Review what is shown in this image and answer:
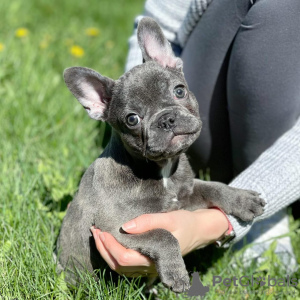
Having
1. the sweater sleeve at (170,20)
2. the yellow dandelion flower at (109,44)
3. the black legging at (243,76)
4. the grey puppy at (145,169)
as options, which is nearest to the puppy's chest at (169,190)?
the grey puppy at (145,169)

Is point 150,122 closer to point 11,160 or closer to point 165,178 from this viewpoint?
point 165,178

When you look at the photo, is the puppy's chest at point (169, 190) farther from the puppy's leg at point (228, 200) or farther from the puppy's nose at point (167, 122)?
the puppy's nose at point (167, 122)

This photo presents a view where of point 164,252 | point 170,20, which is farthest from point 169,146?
point 170,20

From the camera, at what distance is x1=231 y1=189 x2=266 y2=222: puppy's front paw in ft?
9.72

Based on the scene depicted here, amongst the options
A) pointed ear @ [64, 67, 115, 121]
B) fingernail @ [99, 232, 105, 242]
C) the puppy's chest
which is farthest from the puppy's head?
fingernail @ [99, 232, 105, 242]

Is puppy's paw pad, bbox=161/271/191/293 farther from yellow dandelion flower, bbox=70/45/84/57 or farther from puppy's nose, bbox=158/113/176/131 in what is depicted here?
yellow dandelion flower, bbox=70/45/84/57

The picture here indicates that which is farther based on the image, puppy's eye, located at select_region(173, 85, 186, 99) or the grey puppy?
puppy's eye, located at select_region(173, 85, 186, 99)

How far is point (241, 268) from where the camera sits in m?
3.30

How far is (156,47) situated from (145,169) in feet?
2.44

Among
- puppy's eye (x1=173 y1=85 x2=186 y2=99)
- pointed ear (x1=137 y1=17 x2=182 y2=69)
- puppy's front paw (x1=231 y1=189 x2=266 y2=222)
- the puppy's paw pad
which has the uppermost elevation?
pointed ear (x1=137 y1=17 x2=182 y2=69)

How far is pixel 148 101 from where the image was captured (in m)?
2.79

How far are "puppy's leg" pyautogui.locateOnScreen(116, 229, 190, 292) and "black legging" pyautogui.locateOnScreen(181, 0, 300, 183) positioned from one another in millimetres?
1241

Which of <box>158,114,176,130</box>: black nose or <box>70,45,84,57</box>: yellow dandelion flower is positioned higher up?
<box>158,114,176,130</box>: black nose

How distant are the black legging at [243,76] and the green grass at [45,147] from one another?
2.60ft
